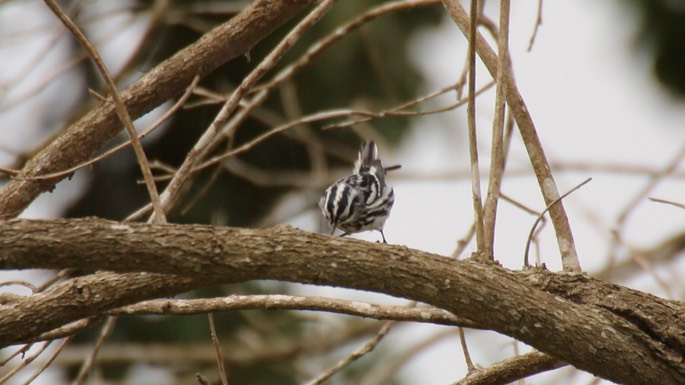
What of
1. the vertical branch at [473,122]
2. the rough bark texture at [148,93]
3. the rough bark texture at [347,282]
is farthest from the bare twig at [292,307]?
the rough bark texture at [148,93]

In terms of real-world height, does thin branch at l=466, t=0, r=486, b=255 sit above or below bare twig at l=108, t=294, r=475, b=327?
above

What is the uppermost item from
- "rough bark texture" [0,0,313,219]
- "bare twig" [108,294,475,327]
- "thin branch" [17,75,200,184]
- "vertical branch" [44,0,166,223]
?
"rough bark texture" [0,0,313,219]

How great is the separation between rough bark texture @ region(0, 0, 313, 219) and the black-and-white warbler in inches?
64.1

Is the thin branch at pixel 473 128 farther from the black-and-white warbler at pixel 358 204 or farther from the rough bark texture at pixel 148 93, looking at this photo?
the black-and-white warbler at pixel 358 204

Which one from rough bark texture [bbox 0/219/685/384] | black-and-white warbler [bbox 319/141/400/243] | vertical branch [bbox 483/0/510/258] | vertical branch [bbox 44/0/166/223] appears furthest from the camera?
black-and-white warbler [bbox 319/141/400/243]

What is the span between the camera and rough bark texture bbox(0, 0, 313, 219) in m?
4.93

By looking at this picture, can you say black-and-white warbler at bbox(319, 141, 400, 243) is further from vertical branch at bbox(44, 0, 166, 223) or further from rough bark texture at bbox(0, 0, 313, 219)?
vertical branch at bbox(44, 0, 166, 223)

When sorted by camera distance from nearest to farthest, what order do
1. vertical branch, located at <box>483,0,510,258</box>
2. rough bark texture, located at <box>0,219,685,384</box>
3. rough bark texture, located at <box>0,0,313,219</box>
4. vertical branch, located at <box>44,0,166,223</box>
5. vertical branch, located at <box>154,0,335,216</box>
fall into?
1. rough bark texture, located at <box>0,219,685,384</box>
2. vertical branch, located at <box>44,0,166,223</box>
3. vertical branch, located at <box>483,0,510,258</box>
4. vertical branch, located at <box>154,0,335,216</box>
5. rough bark texture, located at <box>0,0,313,219</box>

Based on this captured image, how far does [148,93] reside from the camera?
5.19 meters

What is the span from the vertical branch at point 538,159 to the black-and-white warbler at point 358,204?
190 cm

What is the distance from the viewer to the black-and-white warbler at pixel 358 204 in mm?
6836

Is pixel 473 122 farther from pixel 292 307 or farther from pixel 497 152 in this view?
pixel 292 307

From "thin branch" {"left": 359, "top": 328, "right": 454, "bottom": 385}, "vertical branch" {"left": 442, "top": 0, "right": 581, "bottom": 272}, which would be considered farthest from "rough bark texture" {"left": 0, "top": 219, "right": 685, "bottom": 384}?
"thin branch" {"left": 359, "top": 328, "right": 454, "bottom": 385}

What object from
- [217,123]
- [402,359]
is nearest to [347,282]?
[217,123]
